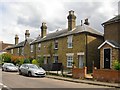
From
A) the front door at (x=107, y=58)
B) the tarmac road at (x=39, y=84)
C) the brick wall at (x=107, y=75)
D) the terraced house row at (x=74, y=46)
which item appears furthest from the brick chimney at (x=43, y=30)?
the tarmac road at (x=39, y=84)

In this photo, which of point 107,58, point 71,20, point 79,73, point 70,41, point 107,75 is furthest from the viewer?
point 71,20

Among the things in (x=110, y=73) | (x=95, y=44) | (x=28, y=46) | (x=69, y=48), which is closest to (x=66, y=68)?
(x=69, y=48)

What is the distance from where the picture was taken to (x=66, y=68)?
3431 centimetres

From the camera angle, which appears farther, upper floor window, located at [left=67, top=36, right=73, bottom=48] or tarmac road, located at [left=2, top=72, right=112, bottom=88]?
upper floor window, located at [left=67, top=36, right=73, bottom=48]

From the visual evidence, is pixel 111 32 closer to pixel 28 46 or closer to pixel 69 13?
pixel 69 13

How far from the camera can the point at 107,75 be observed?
2042cm

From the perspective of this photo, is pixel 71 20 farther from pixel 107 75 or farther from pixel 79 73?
pixel 107 75

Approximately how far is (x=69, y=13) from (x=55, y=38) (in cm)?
488

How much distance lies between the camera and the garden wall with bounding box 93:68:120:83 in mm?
19469

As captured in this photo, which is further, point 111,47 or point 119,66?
point 111,47

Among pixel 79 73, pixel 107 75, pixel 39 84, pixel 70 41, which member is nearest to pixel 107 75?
pixel 107 75

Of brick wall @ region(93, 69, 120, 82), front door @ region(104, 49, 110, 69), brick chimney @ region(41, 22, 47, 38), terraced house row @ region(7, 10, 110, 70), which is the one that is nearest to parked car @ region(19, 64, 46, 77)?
terraced house row @ region(7, 10, 110, 70)

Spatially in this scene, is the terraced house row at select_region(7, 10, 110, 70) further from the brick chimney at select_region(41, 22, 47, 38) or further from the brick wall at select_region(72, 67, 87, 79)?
the brick chimney at select_region(41, 22, 47, 38)

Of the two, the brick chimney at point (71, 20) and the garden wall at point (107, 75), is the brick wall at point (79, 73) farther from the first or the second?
the brick chimney at point (71, 20)
